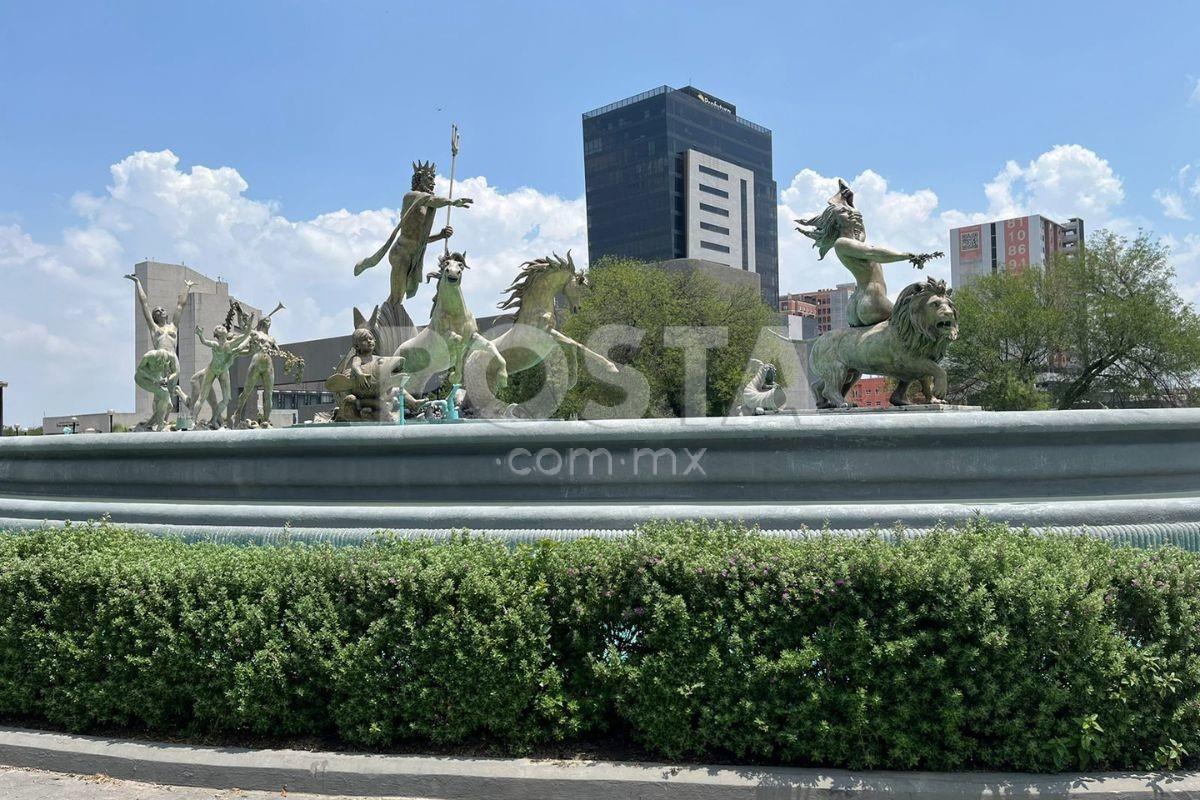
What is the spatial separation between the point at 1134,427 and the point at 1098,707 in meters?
3.16

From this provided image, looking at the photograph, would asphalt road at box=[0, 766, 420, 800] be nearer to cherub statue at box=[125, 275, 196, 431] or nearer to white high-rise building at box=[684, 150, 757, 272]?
cherub statue at box=[125, 275, 196, 431]

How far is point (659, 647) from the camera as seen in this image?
154 inches

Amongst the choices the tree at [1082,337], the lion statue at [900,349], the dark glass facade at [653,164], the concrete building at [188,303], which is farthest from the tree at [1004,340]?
the dark glass facade at [653,164]

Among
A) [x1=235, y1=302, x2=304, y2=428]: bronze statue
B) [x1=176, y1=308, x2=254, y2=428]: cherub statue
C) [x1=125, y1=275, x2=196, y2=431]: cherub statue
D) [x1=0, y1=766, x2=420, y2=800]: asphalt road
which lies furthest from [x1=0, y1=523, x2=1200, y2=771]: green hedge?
[x1=176, y1=308, x2=254, y2=428]: cherub statue

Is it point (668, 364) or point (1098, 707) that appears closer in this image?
A: point (1098, 707)

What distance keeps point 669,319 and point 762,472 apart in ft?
108

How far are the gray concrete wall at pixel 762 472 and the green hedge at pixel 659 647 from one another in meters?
1.52

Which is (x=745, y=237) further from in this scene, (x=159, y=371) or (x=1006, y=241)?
(x=159, y=371)

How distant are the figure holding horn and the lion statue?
5.19 meters

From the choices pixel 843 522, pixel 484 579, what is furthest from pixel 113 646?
pixel 843 522

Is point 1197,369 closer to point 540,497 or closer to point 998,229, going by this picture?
point 540,497

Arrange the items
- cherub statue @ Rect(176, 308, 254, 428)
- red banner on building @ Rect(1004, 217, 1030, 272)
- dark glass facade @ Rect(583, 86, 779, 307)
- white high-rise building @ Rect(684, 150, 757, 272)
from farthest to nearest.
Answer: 1. red banner on building @ Rect(1004, 217, 1030, 272)
2. dark glass facade @ Rect(583, 86, 779, 307)
3. white high-rise building @ Rect(684, 150, 757, 272)
4. cherub statue @ Rect(176, 308, 254, 428)

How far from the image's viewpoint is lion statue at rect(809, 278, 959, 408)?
8.44m

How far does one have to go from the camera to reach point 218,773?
13.3ft
